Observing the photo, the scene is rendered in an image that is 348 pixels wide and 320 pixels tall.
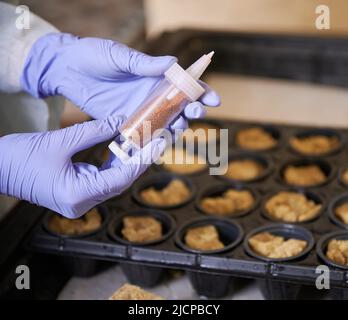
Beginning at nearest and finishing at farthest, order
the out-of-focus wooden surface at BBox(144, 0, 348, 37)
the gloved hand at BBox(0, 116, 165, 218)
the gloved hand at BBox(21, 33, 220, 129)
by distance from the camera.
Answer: the gloved hand at BBox(0, 116, 165, 218)
the gloved hand at BBox(21, 33, 220, 129)
the out-of-focus wooden surface at BBox(144, 0, 348, 37)

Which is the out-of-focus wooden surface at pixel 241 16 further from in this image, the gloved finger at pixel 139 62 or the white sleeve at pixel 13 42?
the gloved finger at pixel 139 62

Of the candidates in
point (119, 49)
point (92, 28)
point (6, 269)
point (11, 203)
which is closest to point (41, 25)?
point (119, 49)

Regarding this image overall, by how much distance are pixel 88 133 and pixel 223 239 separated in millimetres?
539

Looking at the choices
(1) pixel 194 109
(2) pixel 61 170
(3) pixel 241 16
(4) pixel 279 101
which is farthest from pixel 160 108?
(3) pixel 241 16

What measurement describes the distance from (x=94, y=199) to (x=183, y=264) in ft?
1.07

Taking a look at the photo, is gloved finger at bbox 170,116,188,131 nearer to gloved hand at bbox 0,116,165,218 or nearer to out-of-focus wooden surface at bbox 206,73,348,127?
gloved hand at bbox 0,116,165,218

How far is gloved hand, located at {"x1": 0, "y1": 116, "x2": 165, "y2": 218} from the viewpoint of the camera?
123 cm

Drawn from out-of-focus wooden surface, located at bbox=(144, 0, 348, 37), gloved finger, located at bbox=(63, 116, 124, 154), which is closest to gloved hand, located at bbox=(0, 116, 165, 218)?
gloved finger, located at bbox=(63, 116, 124, 154)

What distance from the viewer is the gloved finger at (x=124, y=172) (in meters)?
1.25

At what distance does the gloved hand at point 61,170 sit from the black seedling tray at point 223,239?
0.91 feet

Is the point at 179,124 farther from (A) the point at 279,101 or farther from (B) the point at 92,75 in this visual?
(A) the point at 279,101

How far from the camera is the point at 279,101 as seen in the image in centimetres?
240

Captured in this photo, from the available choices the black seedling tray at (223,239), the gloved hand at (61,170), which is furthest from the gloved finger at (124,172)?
the black seedling tray at (223,239)

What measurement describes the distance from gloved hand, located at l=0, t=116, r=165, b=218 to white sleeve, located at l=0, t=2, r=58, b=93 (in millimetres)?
286
